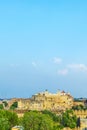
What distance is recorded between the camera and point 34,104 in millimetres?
122688

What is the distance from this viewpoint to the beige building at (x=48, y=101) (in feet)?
400

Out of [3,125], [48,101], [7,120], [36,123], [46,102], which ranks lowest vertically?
[3,125]

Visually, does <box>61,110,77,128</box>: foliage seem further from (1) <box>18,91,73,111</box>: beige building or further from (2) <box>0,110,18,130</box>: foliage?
(1) <box>18,91,73,111</box>: beige building

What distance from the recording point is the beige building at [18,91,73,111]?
12191 centimetres

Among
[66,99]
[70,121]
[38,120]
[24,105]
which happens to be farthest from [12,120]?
[66,99]

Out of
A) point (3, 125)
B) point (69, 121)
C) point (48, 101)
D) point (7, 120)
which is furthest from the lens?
point (48, 101)

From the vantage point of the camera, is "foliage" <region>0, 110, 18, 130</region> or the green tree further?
"foliage" <region>0, 110, 18, 130</region>

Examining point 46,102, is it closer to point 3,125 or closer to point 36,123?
point 36,123

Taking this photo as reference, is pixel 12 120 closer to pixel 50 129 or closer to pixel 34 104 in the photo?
pixel 50 129

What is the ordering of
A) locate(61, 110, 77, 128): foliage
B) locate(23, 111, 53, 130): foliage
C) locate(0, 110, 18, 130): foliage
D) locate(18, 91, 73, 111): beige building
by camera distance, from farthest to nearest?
locate(18, 91, 73, 111): beige building < locate(61, 110, 77, 128): foliage < locate(23, 111, 53, 130): foliage < locate(0, 110, 18, 130): foliage

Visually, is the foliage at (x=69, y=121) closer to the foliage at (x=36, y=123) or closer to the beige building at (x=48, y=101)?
the foliage at (x=36, y=123)

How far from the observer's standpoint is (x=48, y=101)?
414ft

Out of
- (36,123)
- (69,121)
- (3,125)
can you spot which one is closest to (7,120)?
(36,123)

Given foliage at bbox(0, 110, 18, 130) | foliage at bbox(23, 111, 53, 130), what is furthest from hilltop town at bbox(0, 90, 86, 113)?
foliage at bbox(23, 111, 53, 130)
